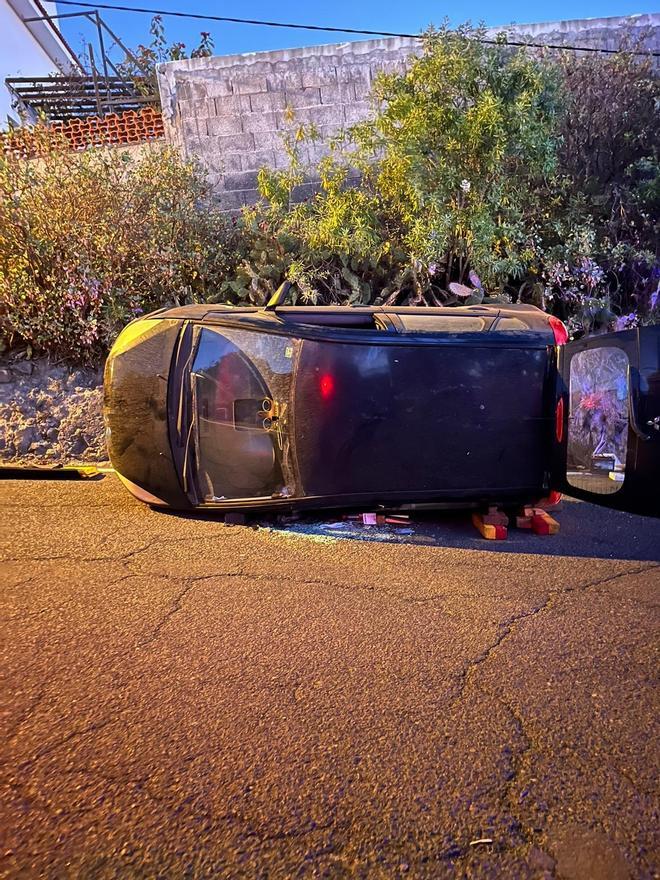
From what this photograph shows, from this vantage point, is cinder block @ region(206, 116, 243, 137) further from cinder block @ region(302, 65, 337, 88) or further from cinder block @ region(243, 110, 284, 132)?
cinder block @ region(302, 65, 337, 88)

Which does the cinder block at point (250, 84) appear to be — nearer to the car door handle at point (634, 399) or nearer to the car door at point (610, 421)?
the car door at point (610, 421)

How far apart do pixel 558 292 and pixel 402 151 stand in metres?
2.49

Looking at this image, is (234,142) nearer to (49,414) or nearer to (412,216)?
(412,216)

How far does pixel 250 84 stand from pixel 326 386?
6.55 meters

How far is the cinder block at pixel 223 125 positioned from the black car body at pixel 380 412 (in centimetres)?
551

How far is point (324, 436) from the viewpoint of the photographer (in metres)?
3.68

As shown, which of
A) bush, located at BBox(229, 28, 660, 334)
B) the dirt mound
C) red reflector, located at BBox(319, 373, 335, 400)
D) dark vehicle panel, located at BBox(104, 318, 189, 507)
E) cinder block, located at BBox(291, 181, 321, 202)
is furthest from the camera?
cinder block, located at BBox(291, 181, 321, 202)

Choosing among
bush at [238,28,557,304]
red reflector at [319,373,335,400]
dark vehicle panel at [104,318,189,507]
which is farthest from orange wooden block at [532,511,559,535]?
bush at [238,28,557,304]

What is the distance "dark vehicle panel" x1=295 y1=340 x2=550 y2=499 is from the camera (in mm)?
3697

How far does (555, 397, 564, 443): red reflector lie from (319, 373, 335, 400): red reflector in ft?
4.78

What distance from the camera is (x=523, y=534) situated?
4051 millimetres

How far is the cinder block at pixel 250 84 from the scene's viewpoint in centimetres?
816

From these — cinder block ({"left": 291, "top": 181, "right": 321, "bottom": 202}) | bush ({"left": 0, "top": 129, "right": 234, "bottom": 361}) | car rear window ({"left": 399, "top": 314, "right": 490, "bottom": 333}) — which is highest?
cinder block ({"left": 291, "top": 181, "right": 321, "bottom": 202})

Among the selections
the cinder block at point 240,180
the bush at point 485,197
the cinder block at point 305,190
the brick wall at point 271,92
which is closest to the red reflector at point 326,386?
the bush at point 485,197
